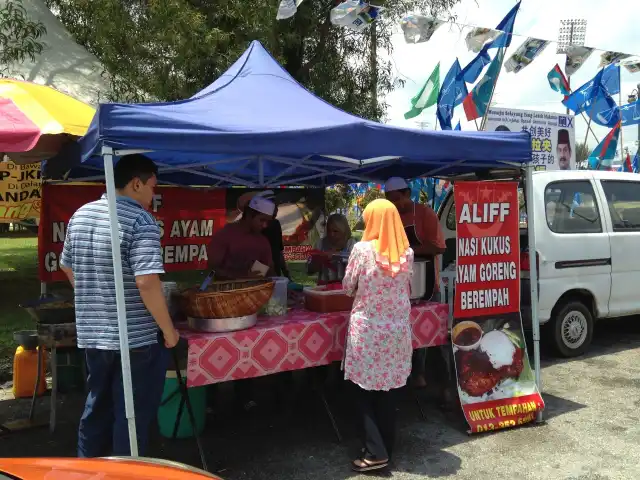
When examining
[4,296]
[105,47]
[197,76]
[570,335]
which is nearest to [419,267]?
[570,335]

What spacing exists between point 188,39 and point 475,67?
4.80m

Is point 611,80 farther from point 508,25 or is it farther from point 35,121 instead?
point 35,121

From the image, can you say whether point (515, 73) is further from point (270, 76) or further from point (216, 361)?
point (216, 361)

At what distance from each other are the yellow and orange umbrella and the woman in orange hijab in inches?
80.8

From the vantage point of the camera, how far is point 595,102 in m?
11.5

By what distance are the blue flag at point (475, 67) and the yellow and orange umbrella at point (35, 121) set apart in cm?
698

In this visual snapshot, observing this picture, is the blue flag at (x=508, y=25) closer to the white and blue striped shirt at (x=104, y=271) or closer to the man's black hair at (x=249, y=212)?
the man's black hair at (x=249, y=212)

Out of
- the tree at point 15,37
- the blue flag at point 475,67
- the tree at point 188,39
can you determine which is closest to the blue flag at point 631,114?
the blue flag at point 475,67

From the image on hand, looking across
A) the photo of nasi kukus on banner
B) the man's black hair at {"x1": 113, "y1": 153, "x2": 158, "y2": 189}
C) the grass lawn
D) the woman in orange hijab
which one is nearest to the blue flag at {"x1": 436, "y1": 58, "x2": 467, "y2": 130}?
the grass lawn

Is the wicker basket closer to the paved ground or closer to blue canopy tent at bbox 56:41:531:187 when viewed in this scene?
blue canopy tent at bbox 56:41:531:187

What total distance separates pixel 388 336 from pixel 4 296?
8619mm

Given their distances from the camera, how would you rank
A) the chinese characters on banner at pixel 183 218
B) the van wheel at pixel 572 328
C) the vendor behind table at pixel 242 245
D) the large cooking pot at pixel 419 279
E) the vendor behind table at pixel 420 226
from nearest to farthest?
1. the large cooking pot at pixel 419 279
2. the vendor behind table at pixel 242 245
3. the vendor behind table at pixel 420 226
4. the chinese characters on banner at pixel 183 218
5. the van wheel at pixel 572 328

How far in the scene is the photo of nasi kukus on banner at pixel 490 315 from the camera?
442 centimetres

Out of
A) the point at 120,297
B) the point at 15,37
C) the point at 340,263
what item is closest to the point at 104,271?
the point at 120,297
